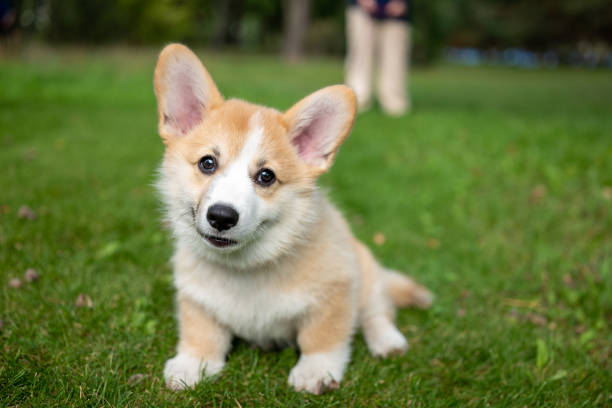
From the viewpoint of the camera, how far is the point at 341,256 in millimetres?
2453

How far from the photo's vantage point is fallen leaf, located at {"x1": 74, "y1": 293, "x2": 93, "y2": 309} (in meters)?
2.64

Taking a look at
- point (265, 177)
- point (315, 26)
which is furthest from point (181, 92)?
point (315, 26)

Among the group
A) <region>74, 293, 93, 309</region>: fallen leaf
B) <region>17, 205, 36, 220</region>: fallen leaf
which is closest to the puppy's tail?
<region>74, 293, 93, 309</region>: fallen leaf

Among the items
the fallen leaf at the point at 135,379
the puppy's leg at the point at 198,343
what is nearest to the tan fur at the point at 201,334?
the puppy's leg at the point at 198,343

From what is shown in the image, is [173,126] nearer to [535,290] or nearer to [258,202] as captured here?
[258,202]

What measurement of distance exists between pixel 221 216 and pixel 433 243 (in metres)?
2.81

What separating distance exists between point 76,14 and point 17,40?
16.5 m

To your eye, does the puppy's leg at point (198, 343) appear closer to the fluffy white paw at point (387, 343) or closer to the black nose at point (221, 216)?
the black nose at point (221, 216)

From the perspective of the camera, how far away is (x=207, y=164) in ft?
7.34

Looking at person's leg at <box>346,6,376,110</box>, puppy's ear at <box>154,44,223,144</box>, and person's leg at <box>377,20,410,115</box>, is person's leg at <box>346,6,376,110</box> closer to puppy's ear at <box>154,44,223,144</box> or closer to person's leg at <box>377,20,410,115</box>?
person's leg at <box>377,20,410,115</box>

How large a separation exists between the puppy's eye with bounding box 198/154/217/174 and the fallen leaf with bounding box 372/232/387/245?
2.37 metres

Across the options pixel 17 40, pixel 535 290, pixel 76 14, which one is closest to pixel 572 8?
pixel 76 14

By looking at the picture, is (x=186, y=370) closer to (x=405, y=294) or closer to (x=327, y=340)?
(x=327, y=340)

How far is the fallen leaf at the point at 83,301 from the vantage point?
2.64 metres
